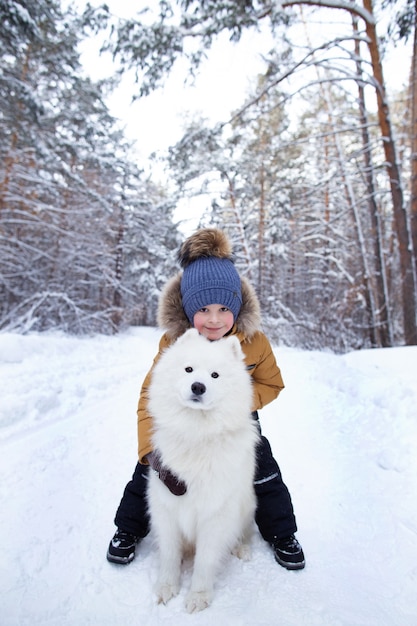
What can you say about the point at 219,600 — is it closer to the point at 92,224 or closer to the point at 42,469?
the point at 42,469

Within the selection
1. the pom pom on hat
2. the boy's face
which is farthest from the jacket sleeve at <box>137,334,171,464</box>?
the pom pom on hat

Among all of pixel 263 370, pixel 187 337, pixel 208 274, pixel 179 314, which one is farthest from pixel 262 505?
pixel 208 274

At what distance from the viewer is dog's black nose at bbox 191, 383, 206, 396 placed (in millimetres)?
1572

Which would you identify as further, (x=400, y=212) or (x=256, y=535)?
(x=400, y=212)

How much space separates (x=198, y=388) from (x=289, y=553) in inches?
45.0

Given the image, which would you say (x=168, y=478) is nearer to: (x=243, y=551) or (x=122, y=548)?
(x=122, y=548)

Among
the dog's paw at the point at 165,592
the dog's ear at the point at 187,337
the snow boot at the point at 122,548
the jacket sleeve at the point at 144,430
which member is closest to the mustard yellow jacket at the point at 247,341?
the jacket sleeve at the point at 144,430

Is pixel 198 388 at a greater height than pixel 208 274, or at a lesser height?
lesser

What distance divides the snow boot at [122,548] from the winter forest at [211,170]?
6.01 m

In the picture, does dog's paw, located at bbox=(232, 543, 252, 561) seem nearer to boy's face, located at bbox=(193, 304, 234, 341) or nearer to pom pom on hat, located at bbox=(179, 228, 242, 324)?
boy's face, located at bbox=(193, 304, 234, 341)

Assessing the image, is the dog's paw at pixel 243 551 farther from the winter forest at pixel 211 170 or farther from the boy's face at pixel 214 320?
the winter forest at pixel 211 170

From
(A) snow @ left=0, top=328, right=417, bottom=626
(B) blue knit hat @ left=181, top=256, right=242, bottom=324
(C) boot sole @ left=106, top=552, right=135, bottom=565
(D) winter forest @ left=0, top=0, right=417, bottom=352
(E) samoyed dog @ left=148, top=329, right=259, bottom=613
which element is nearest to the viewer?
(A) snow @ left=0, top=328, right=417, bottom=626

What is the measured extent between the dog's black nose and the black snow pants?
822 mm

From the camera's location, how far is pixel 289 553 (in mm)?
1845
